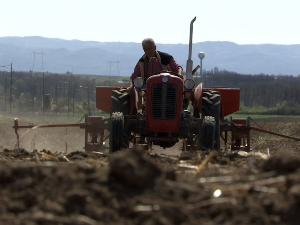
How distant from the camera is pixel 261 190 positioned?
5.11 m

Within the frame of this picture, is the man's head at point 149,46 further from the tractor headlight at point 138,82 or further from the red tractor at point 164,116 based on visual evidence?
the tractor headlight at point 138,82

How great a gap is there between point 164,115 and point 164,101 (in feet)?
0.76

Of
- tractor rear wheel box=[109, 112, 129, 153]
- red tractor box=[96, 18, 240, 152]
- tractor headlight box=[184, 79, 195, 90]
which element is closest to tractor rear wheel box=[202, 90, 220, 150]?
red tractor box=[96, 18, 240, 152]

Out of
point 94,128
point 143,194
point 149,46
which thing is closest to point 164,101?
point 149,46

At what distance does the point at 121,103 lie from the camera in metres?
12.1

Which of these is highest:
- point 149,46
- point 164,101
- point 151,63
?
point 149,46

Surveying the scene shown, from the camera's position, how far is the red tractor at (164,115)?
11461mm

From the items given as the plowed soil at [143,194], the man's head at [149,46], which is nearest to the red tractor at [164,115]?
the man's head at [149,46]

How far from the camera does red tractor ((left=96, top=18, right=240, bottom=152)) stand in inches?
451

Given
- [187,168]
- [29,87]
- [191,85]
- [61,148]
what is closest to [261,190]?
[187,168]

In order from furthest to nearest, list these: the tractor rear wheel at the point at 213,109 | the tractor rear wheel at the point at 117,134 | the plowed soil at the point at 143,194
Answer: the tractor rear wheel at the point at 213,109 → the tractor rear wheel at the point at 117,134 → the plowed soil at the point at 143,194

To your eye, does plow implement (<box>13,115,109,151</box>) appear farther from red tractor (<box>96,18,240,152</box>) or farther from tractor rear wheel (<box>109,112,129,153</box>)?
tractor rear wheel (<box>109,112,129,153</box>)

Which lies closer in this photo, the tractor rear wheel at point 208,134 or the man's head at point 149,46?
the tractor rear wheel at point 208,134

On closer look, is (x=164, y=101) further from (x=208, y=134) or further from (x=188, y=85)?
(x=208, y=134)
